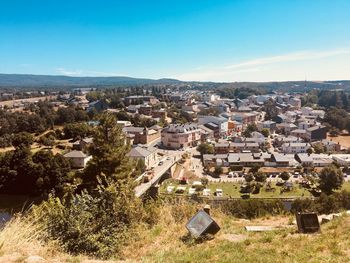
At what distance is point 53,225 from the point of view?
253 inches

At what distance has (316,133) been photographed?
63844mm

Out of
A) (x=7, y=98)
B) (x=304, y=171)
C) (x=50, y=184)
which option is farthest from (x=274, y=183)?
(x=7, y=98)

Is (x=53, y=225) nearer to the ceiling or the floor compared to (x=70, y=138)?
nearer to the ceiling

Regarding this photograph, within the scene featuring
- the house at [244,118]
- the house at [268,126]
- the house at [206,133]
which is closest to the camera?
the house at [206,133]

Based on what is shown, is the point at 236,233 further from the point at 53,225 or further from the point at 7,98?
the point at 7,98

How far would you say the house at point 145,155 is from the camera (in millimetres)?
39125

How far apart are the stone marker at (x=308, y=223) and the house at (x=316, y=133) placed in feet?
197

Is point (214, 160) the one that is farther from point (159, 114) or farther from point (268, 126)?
point (159, 114)

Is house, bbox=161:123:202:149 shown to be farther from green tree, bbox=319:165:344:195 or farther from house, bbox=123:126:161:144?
green tree, bbox=319:165:344:195

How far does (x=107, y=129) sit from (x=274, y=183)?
2396 centimetres

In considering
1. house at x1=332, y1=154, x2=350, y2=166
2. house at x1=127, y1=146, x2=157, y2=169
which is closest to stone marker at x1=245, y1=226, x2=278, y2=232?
house at x1=127, y1=146, x2=157, y2=169

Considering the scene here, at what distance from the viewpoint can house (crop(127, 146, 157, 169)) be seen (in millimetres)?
39125

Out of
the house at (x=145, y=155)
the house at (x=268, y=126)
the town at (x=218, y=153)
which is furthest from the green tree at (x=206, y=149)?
the house at (x=268, y=126)

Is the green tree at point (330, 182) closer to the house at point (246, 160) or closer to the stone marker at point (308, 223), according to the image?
the house at point (246, 160)
